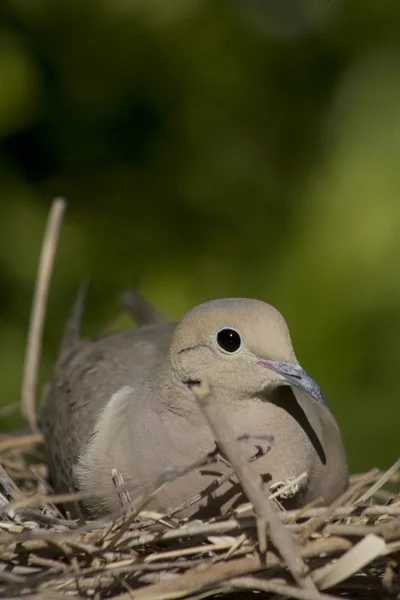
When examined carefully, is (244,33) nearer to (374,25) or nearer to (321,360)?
(374,25)

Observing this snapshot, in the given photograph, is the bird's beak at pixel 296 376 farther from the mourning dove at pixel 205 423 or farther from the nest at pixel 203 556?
the nest at pixel 203 556

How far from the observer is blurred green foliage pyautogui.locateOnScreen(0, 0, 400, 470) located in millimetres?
3832

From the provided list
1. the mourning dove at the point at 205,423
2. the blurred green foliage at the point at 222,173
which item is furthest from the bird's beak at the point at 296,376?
the blurred green foliage at the point at 222,173

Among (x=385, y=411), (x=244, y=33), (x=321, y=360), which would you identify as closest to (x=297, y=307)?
(x=321, y=360)

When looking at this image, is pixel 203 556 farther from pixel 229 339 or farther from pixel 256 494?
pixel 229 339

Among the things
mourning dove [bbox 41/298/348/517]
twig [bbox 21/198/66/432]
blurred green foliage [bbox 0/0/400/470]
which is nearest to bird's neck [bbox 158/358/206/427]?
mourning dove [bbox 41/298/348/517]

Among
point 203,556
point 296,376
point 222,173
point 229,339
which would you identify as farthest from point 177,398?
point 222,173

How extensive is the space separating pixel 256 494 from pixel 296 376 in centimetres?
44

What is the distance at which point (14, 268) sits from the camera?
3.97m

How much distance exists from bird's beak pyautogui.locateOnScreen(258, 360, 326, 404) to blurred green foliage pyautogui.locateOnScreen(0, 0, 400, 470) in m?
1.39

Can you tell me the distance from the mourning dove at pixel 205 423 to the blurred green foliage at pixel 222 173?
1.02 metres

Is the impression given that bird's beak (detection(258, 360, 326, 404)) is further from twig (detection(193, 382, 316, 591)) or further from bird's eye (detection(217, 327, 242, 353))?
twig (detection(193, 382, 316, 591))

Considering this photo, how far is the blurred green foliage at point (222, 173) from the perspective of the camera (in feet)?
12.6

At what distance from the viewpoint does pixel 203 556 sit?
2.25 m
